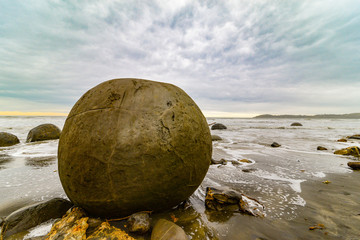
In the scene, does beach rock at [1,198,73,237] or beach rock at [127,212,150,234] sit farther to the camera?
beach rock at [1,198,73,237]

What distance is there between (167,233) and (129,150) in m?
0.92

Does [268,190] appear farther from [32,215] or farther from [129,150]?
[32,215]

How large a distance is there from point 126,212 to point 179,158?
35.8 inches

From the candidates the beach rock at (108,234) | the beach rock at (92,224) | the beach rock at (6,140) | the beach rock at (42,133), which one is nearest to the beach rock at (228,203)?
the beach rock at (108,234)

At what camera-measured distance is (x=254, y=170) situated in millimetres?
4555

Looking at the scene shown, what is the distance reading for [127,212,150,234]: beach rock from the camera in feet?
6.38

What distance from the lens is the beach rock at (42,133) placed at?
10406 millimetres

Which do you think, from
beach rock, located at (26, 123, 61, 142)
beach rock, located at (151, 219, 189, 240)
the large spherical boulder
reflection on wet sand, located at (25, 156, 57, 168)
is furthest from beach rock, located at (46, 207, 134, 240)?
beach rock, located at (26, 123, 61, 142)

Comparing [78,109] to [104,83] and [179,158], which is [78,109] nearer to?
[104,83]

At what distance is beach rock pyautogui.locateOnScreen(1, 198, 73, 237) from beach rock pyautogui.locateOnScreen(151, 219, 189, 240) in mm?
1505

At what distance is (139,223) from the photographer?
1.98m

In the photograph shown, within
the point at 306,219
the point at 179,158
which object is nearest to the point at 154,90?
the point at 179,158

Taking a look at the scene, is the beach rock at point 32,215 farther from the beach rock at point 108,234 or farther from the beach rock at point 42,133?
the beach rock at point 42,133

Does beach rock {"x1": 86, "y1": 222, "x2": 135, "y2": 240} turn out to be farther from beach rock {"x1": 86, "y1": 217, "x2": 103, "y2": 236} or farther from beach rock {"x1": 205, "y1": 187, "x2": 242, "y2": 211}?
beach rock {"x1": 205, "y1": 187, "x2": 242, "y2": 211}
